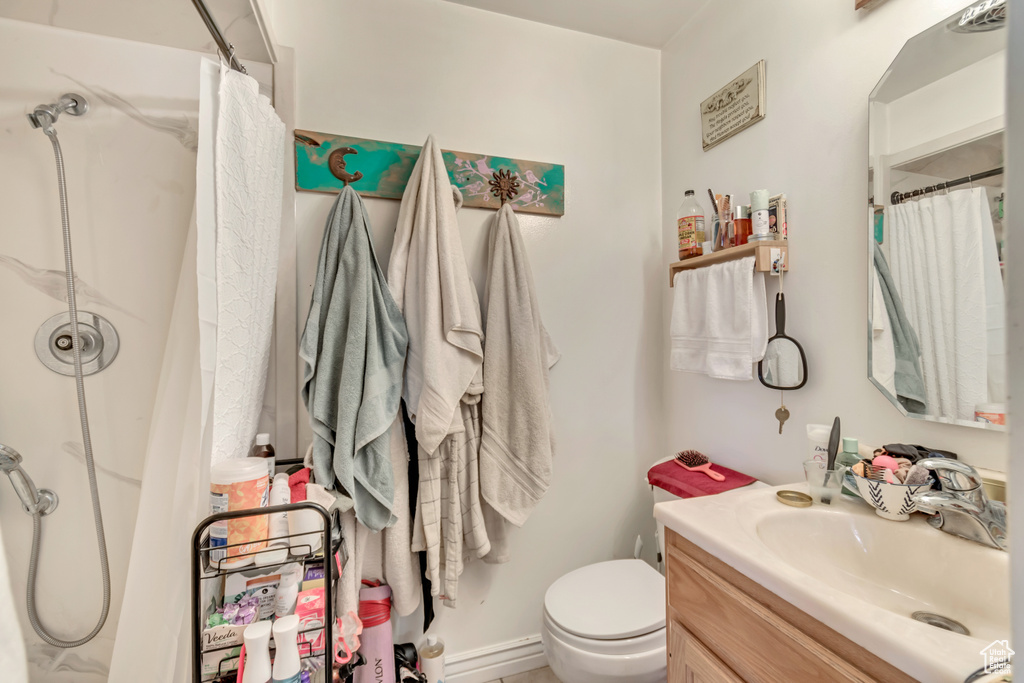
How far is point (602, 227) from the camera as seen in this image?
1669mm

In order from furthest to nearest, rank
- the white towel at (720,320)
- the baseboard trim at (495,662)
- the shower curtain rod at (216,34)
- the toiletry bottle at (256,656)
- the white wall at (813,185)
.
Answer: the baseboard trim at (495,662), the white towel at (720,320), the white wall at (813,185), the shower curtain rod at (216,34), the toiletry bottle at (256,656)

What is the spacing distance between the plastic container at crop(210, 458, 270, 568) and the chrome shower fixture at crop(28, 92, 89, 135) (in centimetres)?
87

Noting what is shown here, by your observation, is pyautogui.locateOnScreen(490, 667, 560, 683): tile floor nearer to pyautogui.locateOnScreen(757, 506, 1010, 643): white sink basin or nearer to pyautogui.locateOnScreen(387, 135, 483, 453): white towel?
pyautogui.locateOnScreen(387, 135, 483, 453): white towel

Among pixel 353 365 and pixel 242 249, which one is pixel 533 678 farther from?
pixel 242 249

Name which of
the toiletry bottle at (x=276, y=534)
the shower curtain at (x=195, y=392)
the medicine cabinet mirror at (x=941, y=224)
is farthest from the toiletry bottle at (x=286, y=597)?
the medicine cabinet mirror at (x=941, y=224)

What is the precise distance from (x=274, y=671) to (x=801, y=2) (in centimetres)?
187

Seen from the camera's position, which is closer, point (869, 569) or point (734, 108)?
point (869, 569)

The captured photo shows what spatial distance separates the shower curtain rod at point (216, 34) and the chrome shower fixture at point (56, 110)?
1.19 feet

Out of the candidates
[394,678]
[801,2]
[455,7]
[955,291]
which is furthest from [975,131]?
[394,678]

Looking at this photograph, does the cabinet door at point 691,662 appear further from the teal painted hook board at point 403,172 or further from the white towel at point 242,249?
the teal painted hook board at point 403,172

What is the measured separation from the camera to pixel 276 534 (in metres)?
0.84

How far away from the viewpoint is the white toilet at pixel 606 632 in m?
1.09

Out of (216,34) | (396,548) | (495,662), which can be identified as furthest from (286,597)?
(216,34)

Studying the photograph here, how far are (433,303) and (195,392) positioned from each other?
0.61m
